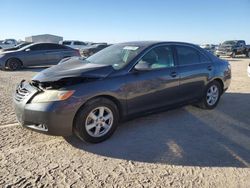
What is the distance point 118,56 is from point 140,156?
1.94m

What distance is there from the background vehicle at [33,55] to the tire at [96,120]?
11.1 metres

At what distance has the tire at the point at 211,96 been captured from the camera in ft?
19.6

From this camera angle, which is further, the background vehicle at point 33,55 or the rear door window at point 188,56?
the background vehicle at point 33,55

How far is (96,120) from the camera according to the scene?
164 inches

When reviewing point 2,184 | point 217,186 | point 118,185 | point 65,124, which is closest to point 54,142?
point 65,124

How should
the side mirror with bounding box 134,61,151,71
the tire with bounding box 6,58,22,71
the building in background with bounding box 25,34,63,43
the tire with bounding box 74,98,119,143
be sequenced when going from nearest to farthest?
the tire with bounding box 74,98,119,143
the side mirror with bounding box 134,61,151,71
the tire with bounding box 6,58,22,71
the building in background with bounding box 25,34,63,43

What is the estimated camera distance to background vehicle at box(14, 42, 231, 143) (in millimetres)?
3879

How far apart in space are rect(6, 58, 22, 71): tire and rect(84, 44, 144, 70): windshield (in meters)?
9.88

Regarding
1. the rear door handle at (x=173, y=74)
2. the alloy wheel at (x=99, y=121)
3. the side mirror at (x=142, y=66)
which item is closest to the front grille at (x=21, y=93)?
the alloy wheel at (x=99, y=121)

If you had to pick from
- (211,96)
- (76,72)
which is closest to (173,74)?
(211,96)

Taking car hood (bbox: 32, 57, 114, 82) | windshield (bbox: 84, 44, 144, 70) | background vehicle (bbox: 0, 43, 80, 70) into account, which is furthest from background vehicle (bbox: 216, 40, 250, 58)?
car hood (bbox: 32, 57, 114, 82)

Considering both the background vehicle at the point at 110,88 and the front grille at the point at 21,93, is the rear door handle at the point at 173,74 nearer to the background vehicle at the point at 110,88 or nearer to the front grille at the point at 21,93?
the background vehicle at the point at 110,88

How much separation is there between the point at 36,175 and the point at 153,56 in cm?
281

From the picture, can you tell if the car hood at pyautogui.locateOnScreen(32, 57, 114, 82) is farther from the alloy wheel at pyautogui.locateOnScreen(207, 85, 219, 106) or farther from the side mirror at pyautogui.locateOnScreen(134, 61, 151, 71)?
the alloy wheel at pyautogui.locateOnScreen(207, 85, 219, 106)
